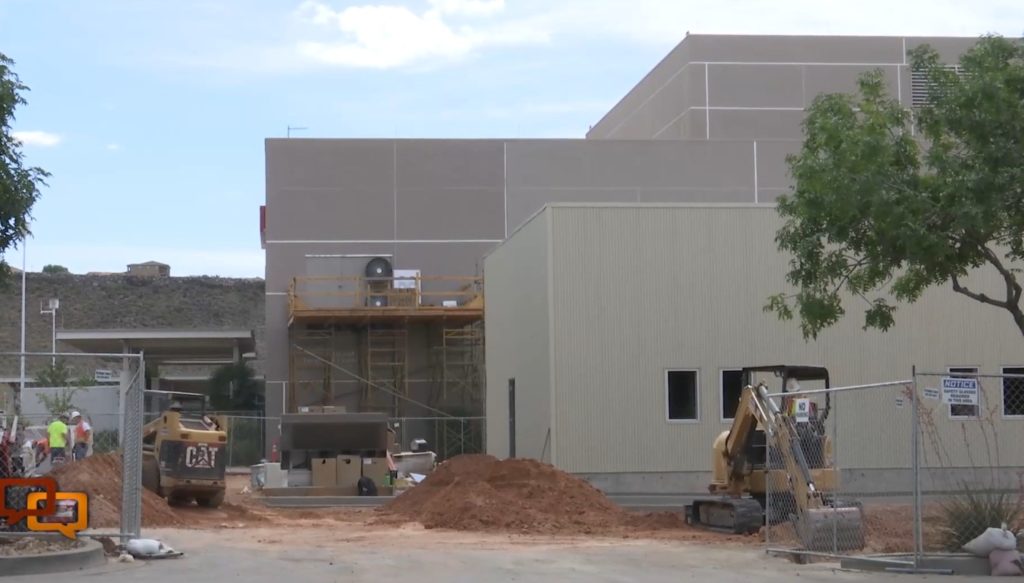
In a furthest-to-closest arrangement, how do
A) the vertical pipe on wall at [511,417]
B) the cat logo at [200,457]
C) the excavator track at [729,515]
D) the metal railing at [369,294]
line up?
the metal railing at [369,294], the vertical pipe on wall at [511,417], the cat logo at [200,457], the excavator track at [729,515]

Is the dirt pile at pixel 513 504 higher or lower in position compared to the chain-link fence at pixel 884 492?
lower

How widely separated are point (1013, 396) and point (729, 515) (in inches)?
522

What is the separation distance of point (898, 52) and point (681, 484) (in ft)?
107

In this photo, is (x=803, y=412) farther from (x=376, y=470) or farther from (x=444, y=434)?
(x=444, y=434)

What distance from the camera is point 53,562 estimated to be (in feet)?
50.9

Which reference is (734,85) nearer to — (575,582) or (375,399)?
(375,399)

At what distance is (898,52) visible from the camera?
58.3 metres

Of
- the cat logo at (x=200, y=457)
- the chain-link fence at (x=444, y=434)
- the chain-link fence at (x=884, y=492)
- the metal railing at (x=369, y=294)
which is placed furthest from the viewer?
the metal railing at (x=369, y=294)

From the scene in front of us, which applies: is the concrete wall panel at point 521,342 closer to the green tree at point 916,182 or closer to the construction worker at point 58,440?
the construction worker at point 58,440

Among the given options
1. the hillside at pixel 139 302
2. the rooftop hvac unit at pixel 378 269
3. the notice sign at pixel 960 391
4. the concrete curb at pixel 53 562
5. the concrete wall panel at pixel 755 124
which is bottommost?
the concrete curb at pixel 53 562

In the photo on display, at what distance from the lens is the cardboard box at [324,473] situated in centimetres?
3400

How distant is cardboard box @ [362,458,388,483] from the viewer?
34.3 m

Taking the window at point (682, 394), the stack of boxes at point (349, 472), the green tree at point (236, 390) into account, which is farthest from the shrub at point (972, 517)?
the green tree at point (236, 390)
